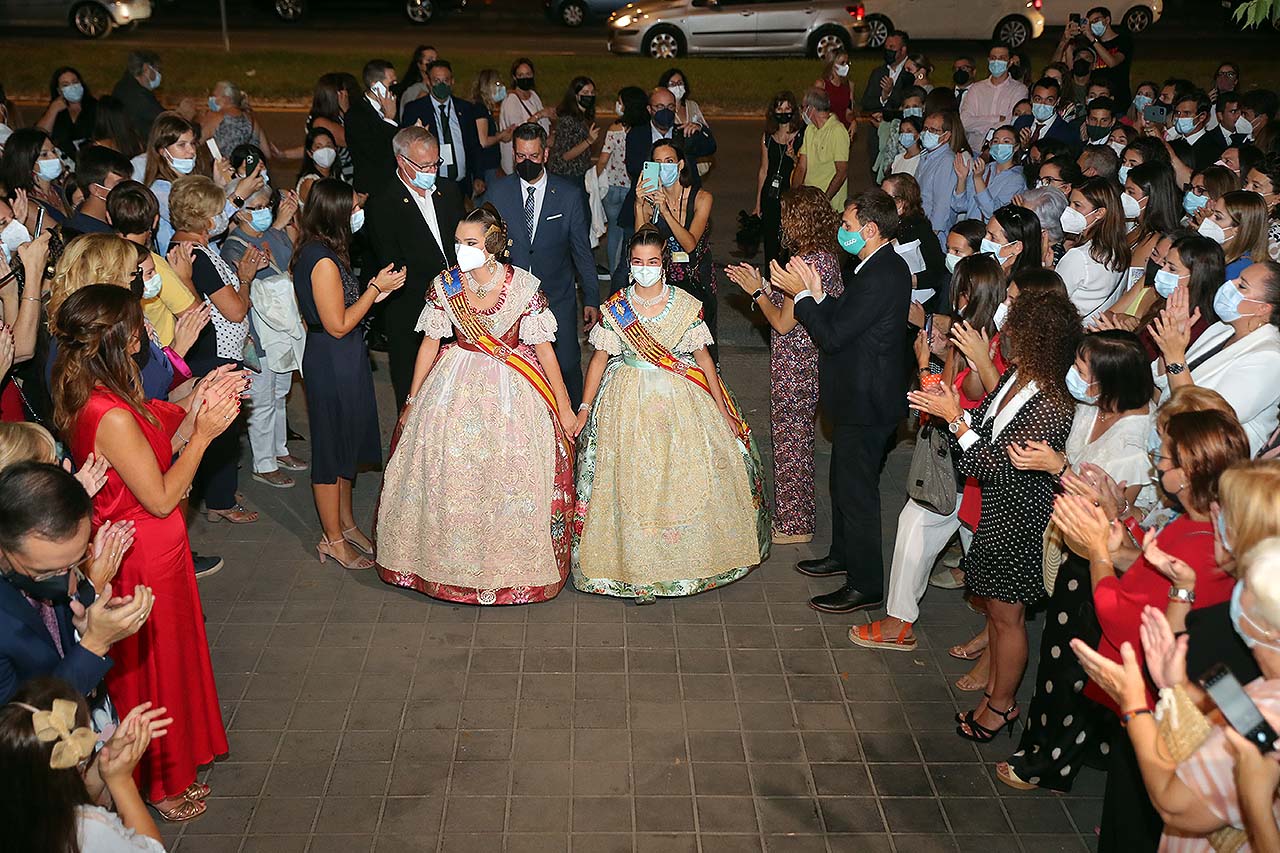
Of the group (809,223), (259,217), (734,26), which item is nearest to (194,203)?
(259,217)

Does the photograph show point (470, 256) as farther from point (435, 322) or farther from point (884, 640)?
point (884, 640)

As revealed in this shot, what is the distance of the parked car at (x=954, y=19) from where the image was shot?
20.4 metres

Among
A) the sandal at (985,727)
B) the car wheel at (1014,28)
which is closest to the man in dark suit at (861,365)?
the sandal at (985,727)

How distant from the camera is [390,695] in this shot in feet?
18.0

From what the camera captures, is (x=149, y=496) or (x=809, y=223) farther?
(x=809, y=223)

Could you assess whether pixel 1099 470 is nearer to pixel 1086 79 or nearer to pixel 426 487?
A: pixel 426 487

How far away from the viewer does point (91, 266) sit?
205 inches

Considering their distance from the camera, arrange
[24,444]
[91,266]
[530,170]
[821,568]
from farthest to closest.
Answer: [530,170] → [821,568] → [91,266] → [24,444]

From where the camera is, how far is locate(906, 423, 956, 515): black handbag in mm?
5520

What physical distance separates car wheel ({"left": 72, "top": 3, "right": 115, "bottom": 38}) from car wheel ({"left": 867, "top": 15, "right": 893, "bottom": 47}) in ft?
45.5

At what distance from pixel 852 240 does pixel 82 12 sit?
20160 mm

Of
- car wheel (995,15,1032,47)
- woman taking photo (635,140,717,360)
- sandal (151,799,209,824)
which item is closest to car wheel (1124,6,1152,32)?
car wheel (995,15,1032,47)

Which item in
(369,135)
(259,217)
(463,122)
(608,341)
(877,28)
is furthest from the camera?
(877,28)

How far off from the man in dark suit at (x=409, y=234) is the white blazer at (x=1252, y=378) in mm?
4390
